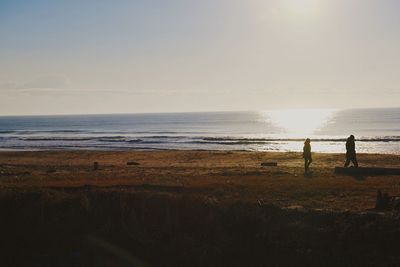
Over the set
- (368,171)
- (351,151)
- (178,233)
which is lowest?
(178,233)

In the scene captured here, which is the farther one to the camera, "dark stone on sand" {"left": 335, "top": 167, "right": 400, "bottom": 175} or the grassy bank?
"dark stone on sand" {"left": 335, "top": 167, "right": 400, "bottom": 175}

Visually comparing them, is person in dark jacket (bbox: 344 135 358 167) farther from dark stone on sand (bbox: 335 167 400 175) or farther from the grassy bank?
the grassy bank

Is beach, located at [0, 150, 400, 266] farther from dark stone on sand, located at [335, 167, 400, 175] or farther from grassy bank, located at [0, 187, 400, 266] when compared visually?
dark stone on sand, located at [335, 167, 400, 175]

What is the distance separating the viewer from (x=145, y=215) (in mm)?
13500

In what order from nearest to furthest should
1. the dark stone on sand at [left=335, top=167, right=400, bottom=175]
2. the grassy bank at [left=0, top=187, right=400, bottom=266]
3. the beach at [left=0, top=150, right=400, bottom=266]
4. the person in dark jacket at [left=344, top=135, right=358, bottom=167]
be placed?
1. the grassy bank at [left=0, top=187, right=400, bottom=266]
2. the beach at [left=0, top=150, right=400, bottom=266]
3. the dark stone on sand at [left=335, top=167, right=400, bottom=175]
4. the person in dark jacket at [left=344, top=135, right=358, bottom=167]

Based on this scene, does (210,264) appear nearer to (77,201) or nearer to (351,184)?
(77,201)

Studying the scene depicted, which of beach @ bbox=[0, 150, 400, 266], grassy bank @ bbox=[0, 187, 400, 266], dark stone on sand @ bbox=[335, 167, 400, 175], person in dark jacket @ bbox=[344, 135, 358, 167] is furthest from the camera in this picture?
person in dark jacket @ bbox=[344, 135, 358, 167]

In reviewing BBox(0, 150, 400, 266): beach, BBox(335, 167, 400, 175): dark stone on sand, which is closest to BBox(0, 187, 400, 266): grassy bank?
BBox(0, 150, 400, 266): beach

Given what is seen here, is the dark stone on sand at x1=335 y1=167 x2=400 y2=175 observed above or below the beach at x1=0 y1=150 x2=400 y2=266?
above

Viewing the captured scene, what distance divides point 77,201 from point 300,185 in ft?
27.6

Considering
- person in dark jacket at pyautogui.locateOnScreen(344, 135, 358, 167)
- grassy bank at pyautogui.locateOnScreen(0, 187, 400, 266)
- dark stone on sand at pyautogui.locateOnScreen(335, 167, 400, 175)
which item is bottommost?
grassy bank at pyautogui.locateOnScreen(0, 187, 400, 266)

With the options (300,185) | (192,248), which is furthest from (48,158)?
(192,248)

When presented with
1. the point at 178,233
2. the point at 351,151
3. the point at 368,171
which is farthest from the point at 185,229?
the point at 351,151

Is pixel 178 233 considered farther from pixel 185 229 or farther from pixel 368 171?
pixel 368 171
